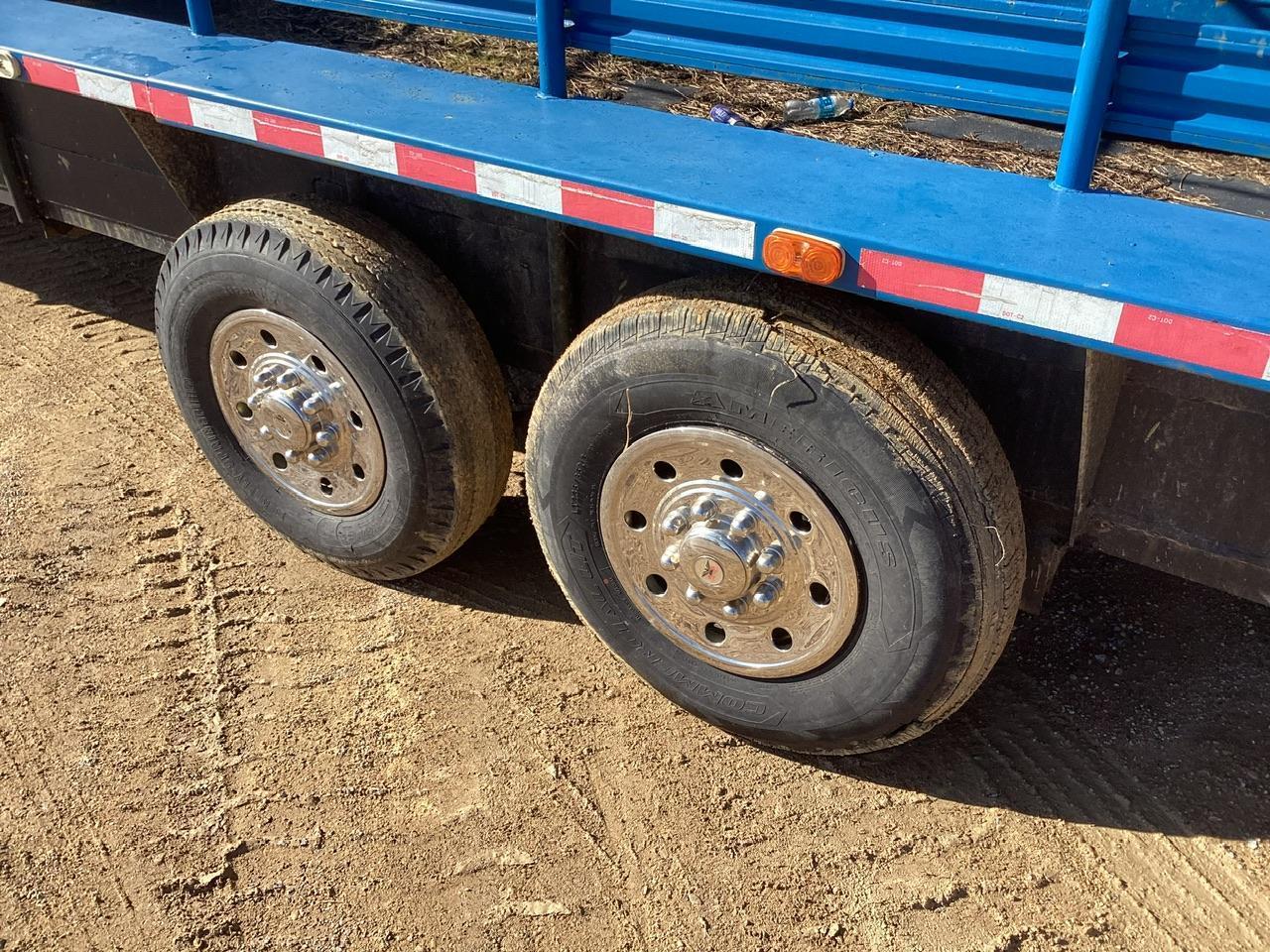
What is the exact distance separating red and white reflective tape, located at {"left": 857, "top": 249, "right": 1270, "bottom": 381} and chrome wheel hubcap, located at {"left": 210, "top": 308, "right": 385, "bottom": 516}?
4.91 ft

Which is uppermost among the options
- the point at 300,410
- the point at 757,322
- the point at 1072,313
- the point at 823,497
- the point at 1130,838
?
the point at 1072,313

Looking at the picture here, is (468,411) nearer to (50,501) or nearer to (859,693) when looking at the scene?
(859,693)

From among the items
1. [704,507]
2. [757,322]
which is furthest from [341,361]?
[757,322]

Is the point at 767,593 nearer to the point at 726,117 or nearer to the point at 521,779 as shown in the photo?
the point at 521,779

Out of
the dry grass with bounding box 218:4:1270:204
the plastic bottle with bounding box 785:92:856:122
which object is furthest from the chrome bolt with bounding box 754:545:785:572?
the plastic bottle with bounding box 785:92:856:122

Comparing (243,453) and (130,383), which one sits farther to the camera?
(130,383)

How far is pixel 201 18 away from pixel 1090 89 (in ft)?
8.03

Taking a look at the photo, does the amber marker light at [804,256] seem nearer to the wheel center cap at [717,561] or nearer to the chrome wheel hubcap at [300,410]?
the wheel center cap at [717,561]

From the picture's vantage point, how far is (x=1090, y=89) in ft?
6.77

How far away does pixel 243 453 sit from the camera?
351cm

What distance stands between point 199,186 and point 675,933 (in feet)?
8.41

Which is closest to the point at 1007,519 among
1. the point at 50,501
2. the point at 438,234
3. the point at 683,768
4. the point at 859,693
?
the point at 859,693

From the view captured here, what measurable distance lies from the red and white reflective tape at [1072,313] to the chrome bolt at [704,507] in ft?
2.14

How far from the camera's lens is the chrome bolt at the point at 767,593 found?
2.61 m
